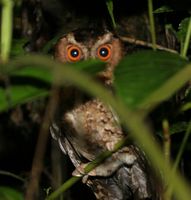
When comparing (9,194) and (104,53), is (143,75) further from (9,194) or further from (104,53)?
(104,53)

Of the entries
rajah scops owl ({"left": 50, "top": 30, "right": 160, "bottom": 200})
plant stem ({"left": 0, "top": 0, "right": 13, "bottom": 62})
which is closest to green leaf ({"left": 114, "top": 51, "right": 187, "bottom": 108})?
plant stem ({"left": 0, "top": 0, "right": 13, "bottom": 62})

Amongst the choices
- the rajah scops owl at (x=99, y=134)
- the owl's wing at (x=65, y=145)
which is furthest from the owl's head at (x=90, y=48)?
the owl's wing at (x=65, y=145)

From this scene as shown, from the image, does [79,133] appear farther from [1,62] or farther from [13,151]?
[1,62]

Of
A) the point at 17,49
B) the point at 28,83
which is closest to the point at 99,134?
the point at 17,49

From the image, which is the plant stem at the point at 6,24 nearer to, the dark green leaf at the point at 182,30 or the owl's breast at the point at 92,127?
the dark green leaf at the point at 182,30

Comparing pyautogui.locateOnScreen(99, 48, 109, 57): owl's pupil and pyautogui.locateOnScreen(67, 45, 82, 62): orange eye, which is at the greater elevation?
pyautogui.locateOnScreen(67, 45, 82, 62): orange eye

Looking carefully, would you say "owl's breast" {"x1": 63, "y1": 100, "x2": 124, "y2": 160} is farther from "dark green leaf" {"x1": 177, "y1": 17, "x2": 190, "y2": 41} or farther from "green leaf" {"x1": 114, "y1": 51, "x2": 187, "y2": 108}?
"green leaf" {"x1": 114, "y1": 51, "x2": 187, "y2": 108}
